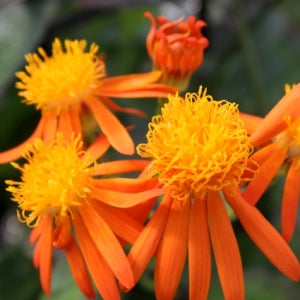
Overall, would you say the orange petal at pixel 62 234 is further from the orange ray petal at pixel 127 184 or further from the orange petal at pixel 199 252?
the orange petal at pixel 199 252

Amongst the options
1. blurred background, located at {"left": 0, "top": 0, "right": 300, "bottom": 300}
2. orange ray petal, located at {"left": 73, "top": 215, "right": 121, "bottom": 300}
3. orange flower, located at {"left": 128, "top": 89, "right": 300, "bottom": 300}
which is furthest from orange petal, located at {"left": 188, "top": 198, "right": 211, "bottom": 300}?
blurred background, located at {"left": 0, "top": 0, "right": 300, "bottom": 300}

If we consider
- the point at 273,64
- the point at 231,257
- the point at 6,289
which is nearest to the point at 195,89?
the point at 273,64

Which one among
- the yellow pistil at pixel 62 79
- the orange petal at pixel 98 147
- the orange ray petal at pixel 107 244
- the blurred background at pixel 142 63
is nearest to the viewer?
the orange ray petal at pixel 107 244

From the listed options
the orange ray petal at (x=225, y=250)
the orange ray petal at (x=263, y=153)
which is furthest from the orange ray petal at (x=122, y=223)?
the orange ray petal at (x=263, y=153)

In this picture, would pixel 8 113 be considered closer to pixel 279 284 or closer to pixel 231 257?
pixel 279 284

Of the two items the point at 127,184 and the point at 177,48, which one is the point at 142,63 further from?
the point at 127,184

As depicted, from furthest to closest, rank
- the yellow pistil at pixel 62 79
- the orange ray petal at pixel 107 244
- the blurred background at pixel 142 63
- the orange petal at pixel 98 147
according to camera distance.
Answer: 1. the blurred background at pixel 142 63
2. the yellow pistil at pixel 62 79
3. the orange petal at pixel 98 147
4. the orange ray petal at pixel 107 244

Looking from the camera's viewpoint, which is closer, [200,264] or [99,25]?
[200,264]
